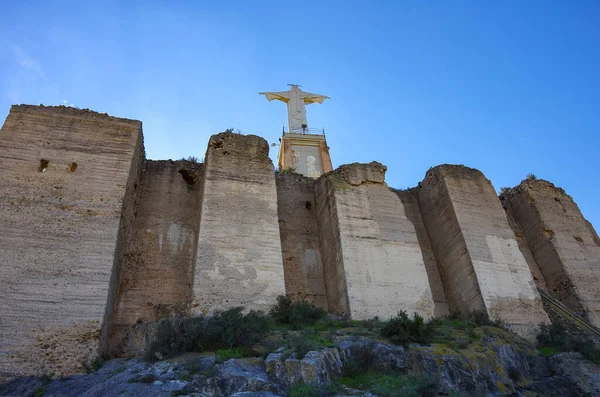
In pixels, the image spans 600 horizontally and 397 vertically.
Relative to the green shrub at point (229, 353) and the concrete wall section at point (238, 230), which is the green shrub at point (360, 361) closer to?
the green shrub at point (229, 353)

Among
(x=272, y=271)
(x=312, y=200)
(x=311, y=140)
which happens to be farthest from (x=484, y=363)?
(x=311, y=140)

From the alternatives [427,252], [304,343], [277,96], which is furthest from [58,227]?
[277,96]

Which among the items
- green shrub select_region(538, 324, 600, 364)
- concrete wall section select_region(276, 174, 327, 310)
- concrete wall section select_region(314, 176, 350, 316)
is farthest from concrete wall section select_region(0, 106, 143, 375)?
green shrub select_region(538, 324, 600, 364)

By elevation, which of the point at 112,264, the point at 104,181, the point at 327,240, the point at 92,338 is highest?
the point at 104,181

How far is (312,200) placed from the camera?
1495 cm

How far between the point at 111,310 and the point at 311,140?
20.0 metres

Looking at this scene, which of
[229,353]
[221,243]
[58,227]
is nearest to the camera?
[229,353]

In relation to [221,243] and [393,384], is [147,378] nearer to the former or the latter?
[393,384]

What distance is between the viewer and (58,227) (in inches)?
417

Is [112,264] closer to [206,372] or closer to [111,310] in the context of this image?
[111,310]

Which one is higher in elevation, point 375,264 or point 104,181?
point 104,181

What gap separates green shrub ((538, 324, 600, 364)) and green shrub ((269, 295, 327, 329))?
499 centimetres

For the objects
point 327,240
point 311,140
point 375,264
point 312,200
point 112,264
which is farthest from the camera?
point 311,140

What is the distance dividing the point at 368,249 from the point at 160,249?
4943 mm
